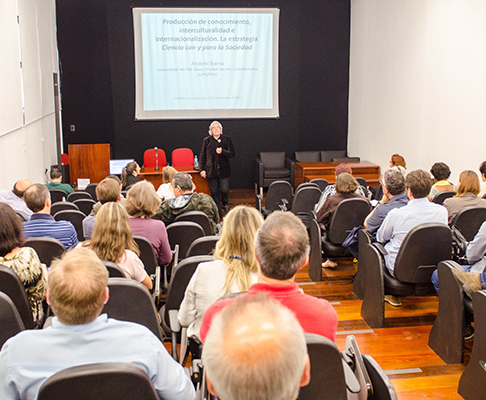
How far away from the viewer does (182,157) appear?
9.48 meters

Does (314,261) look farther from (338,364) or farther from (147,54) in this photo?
(147,54)

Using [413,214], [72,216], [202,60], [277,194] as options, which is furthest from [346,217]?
[202,60]

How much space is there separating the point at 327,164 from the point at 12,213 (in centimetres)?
723

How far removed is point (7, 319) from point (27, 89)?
22.6ft

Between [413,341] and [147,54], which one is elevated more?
[147,54]

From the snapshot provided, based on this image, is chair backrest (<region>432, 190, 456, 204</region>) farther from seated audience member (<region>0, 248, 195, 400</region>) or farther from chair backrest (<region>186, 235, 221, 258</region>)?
seated audience member (<region>0, 248, 195, 400</region>)

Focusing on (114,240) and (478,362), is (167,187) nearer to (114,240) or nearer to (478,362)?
(114,240)

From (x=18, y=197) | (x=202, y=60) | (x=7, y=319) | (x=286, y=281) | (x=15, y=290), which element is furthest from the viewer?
(x=202, y=60)

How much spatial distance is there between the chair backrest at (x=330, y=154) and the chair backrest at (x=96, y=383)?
953cm

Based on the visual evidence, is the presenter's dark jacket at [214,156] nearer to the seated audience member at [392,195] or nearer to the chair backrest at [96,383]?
the seated audience member at [392,195]

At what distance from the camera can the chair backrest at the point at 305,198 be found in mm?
5555

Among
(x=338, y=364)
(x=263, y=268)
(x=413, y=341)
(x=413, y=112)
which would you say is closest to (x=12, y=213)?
(x=263, y=268)

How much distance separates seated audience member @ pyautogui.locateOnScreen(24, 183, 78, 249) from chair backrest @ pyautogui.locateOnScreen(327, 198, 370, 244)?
7.84 ft

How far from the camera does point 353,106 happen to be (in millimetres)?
10633
